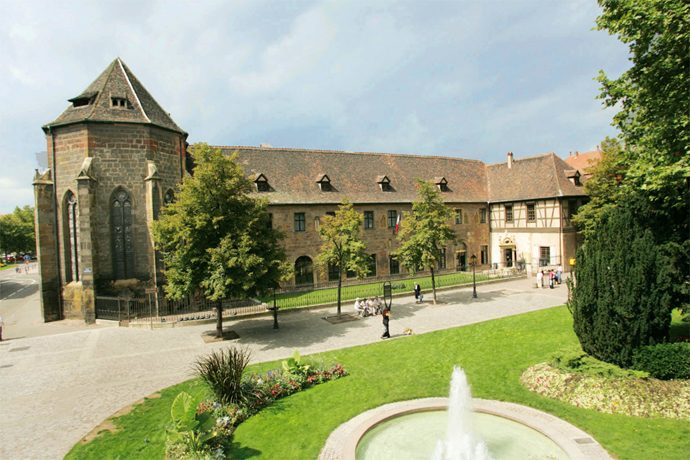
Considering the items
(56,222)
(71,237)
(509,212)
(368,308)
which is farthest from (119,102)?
(509,212)

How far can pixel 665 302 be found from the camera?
1053 centimetres

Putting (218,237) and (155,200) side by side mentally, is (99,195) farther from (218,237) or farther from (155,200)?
(218,237)

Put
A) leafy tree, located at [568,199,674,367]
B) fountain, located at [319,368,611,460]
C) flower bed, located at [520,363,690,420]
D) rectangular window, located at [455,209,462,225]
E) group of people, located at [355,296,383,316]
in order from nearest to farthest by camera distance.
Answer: fountain, located at [319,368,611,460] → flower bed, located at [520,363,690,420] → leafy tree, located at [568,199,674,367] → group of people, located at [355,296,383,316] → rectangular window, located at [455,209,462,225]

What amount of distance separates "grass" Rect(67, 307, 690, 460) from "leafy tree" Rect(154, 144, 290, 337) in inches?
165

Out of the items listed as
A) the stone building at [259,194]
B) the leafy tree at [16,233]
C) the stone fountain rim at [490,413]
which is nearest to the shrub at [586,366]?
the stone fountain rim at [490,413]

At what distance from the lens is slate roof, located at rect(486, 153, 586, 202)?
35.6m

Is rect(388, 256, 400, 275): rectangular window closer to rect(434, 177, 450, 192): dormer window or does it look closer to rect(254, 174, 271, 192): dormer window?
rect(434, 177, 450, 192): dormer window

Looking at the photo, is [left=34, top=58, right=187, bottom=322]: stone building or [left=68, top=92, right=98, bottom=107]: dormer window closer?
[left=34, top=58, right=187, bottom=322]: stone building

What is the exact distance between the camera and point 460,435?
27.6 ft

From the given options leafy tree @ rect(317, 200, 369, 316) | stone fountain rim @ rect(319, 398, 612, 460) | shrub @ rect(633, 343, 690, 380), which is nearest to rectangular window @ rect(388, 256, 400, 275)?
leafy tree @ rect(317, 200, 369, 316)

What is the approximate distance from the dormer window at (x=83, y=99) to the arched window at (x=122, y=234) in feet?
21.1

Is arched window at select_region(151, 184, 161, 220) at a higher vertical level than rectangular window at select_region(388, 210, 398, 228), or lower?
higher

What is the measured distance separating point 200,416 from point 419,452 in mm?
5574

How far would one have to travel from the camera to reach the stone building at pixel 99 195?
24.0 m
